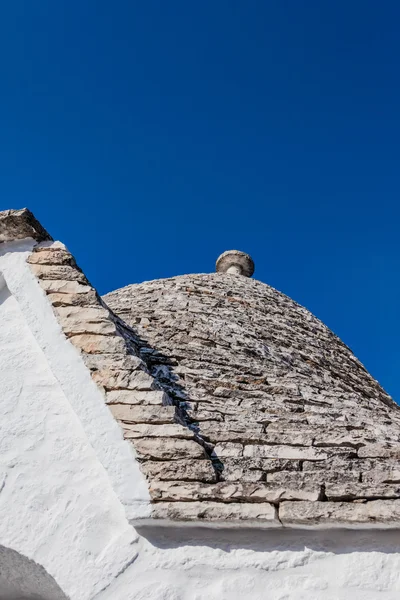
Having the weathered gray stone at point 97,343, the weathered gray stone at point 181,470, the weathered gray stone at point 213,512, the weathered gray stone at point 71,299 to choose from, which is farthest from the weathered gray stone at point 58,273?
the weathered gray stone at point 213,512

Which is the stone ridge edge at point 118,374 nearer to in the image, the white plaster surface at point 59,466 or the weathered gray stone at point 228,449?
the white plaster surface at point 59,466

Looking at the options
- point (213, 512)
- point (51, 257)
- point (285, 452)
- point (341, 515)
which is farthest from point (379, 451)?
point (51, 257)

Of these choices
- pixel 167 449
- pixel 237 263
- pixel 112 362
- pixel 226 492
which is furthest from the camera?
pixel 237 263

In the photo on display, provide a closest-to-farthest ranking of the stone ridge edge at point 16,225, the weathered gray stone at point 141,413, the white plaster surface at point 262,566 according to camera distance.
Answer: the white plaster surface at point 262,566 → the weathered gray stone at point 141,413 → the stone ridge edge at point 16,225

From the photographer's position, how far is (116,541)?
2.45 m

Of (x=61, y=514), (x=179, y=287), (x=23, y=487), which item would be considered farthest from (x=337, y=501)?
(x=179, y=287)

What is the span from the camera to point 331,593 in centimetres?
233

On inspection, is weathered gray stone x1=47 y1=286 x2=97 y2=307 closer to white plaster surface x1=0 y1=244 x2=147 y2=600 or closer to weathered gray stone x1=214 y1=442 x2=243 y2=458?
white plaster surface x1=0 y1=244 x2=147 y2=600

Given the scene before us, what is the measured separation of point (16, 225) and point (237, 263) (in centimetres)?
697

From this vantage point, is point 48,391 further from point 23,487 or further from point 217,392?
point 217,392

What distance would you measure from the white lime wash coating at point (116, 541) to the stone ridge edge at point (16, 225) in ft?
3.94

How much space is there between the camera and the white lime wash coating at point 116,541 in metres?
2.35

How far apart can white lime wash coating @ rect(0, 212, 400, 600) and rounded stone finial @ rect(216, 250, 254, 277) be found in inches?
297

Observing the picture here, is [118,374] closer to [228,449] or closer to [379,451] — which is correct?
[228,449]
